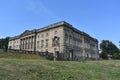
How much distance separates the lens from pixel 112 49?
113 m

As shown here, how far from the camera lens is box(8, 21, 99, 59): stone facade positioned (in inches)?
2410

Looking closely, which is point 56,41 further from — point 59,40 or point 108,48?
point 108,48

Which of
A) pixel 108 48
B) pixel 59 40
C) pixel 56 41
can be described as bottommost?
pixel 108 48

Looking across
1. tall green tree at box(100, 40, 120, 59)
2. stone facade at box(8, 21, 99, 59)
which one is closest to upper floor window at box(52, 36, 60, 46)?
stone facade at box(8, 21, 99, 59)

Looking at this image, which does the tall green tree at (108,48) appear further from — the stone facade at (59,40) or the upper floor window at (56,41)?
the upper floor window at (56,41)

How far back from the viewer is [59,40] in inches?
2405

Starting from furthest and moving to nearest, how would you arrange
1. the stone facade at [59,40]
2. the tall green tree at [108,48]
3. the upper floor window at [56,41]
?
1. the tall green tree at [108,48]
2. the upper floor window at [56,41]
3. the stone facade at [59,40]

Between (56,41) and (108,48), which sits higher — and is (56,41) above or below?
above

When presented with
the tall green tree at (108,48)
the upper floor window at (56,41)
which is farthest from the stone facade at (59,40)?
the tall green tree at (108,48)

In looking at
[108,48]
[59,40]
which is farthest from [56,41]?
[108,48]

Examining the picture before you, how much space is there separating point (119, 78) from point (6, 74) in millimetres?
12080

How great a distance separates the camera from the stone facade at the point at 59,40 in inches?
2410

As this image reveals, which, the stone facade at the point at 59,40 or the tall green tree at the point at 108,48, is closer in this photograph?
the stone facade at the point at 59,40

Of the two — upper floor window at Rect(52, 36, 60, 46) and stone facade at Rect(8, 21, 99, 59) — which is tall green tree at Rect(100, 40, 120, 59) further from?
upper floor window at Rect(52, 36, 60, 46)
